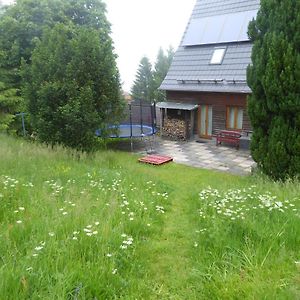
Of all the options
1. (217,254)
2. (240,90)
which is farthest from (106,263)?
(240,90)

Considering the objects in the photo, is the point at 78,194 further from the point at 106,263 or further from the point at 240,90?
the point at 240,90

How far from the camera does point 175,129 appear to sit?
1848 cm

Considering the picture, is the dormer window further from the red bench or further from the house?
the red bench

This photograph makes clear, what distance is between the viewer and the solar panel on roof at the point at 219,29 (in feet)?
58.8

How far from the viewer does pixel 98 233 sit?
13.4ft

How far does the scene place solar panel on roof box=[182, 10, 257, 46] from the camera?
17.9m

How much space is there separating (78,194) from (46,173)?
7.33ft

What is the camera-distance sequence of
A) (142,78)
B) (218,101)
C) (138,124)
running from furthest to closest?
(142,78), (138,124), (218,101)

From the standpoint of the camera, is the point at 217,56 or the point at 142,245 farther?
the point at 217,56

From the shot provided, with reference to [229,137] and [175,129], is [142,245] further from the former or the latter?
[175,129]

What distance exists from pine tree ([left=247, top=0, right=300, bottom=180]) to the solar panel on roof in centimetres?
865

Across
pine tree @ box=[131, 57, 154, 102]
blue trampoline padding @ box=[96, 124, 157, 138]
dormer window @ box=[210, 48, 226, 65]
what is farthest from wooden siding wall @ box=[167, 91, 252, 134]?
pine tree @ box=[131, 57, 154, 102]

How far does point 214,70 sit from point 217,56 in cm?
101

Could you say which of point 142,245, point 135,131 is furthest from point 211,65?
point 142,245
